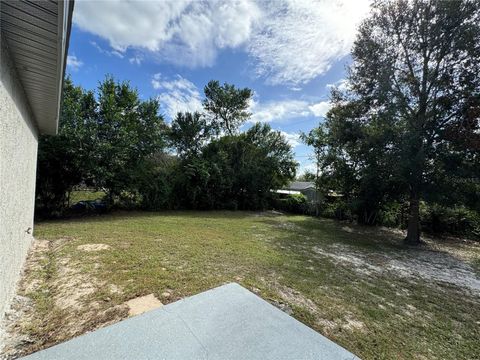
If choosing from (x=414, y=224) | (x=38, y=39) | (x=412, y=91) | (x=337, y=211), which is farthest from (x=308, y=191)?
(x=38, y=39)

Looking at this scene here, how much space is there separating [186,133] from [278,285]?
1081 cm

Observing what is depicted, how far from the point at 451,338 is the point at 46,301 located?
14.8 ft

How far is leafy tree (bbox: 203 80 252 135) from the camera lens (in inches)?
640

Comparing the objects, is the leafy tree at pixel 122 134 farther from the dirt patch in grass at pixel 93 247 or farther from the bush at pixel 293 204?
the bush at pixel 293 204

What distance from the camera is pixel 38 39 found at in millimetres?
1695

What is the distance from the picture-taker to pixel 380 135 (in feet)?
23.4

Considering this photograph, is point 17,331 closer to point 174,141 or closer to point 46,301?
point 46,301

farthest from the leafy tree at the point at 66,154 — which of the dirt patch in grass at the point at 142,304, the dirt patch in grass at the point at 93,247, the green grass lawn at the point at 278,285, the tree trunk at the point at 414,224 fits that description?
the tree trunk at the point at 414,224

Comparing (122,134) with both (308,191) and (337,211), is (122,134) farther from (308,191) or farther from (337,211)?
(308,191)

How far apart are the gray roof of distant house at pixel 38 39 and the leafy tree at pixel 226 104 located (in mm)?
13651

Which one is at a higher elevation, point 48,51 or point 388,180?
point 48,51

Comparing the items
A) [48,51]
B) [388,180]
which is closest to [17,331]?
[48,51]

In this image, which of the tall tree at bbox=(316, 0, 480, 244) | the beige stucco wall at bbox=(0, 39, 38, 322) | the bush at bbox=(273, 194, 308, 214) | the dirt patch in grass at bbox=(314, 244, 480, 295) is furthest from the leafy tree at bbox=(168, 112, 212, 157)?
the beige stucco wall at bbox=(0, 39, 38, 322)

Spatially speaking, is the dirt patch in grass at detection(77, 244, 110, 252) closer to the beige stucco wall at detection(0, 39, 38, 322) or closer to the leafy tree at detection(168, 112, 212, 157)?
the beige stucco wall at detection(0, 39, 38, 322)
